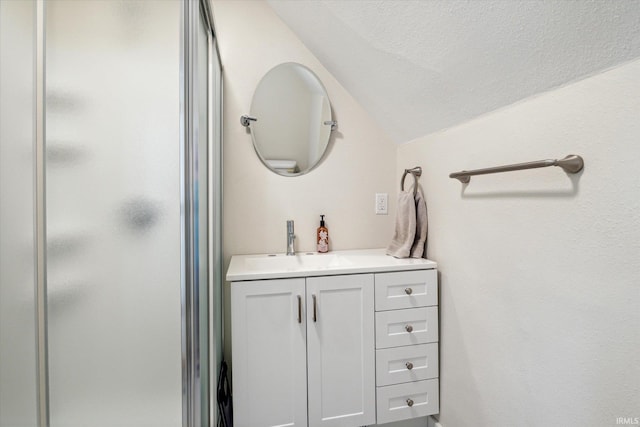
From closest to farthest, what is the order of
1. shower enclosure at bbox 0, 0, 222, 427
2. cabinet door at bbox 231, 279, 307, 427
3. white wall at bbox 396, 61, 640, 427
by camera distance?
shower enclosure at bbox 0, 0, 222, 427
white wall at bbox 396, 61, 640, 427
cabinet door at bbox 231, 279, 307, 427

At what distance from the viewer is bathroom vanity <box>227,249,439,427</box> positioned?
3.64ft

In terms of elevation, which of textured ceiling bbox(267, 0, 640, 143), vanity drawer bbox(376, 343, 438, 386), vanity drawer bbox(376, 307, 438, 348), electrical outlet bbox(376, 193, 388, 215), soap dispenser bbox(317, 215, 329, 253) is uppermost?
textured ceiling bbox(267, 0, 640, 143)

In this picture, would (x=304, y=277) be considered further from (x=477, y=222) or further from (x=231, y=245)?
(x=477, y=222)

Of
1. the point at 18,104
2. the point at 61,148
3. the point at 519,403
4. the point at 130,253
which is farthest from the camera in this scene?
the point at 519,403

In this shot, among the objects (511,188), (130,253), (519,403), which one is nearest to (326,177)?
(511,188)

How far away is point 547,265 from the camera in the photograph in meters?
0.82

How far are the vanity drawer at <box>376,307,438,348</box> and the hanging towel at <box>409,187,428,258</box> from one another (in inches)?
10.9

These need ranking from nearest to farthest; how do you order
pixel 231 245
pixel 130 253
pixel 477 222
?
pixel 130 253, pixel 477 222, pixel 231 245

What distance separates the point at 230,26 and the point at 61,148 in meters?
1.32

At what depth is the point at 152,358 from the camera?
2.26ft

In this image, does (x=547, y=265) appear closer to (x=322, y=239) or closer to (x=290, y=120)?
(x=322, y=239)

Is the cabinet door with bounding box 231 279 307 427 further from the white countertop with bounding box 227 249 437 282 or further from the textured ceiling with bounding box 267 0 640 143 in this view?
the textured ceiling with bounding box 267 0 640 143

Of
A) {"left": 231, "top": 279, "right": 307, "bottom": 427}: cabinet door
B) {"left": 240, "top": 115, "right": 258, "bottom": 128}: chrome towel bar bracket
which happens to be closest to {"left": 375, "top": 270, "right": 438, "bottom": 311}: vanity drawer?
{"left": 231, "top": 279, "right": 307, "bottom": 427}: cabinet door

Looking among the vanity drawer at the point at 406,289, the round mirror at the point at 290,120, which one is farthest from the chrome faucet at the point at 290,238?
the vanity drawer at the point at 406,289
